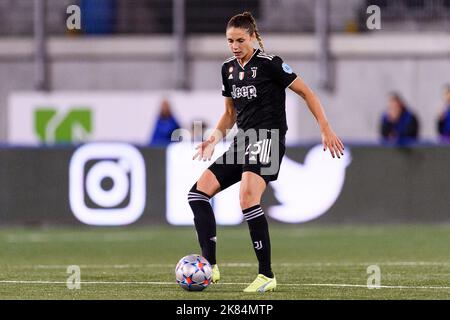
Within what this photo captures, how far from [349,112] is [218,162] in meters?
13.7

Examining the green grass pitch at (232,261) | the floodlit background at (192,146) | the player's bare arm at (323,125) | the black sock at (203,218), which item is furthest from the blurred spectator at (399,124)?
the player's bare arm at (323,125)

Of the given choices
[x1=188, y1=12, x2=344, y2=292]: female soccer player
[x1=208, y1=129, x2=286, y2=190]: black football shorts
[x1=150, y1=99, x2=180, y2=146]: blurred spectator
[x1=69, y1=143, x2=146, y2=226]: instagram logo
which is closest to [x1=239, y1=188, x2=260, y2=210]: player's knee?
[x1=188, y1=12, x2=344, y2=292]: female soccer player

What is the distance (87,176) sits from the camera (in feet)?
59.5

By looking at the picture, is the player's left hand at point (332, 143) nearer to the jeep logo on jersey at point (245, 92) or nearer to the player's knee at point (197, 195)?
the jeep logo on jersey at point (245, 92)

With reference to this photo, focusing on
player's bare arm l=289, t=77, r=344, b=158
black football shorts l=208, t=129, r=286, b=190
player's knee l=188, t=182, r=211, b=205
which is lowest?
player's knee l=188, t=182, r=211, b=205

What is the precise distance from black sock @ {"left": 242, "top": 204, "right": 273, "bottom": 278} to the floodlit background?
1.04 ft

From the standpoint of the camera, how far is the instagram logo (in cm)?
1802

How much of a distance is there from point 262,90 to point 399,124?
1078 cm

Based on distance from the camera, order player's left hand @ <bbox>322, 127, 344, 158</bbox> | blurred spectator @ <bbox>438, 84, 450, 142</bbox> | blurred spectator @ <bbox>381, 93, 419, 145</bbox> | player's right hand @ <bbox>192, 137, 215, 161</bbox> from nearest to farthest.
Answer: player's left hand @ <bbox>322, 127, 344, 158</bbox> → player's right hand @ <bbox>192, 137, 215, 161</bbox> → blurred spectator @ <bbox>438, 84, 450, 142</bbox> → blurred spectator @ <bbox>381, 93, 419, 145</bbox>

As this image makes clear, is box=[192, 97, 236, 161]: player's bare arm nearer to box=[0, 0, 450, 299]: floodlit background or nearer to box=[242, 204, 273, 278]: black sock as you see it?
box=[242, 204, 273, 278]: black sock

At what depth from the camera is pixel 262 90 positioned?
997 centimetres

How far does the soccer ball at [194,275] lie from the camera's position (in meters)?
9.66

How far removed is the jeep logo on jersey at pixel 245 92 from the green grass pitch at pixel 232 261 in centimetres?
155
